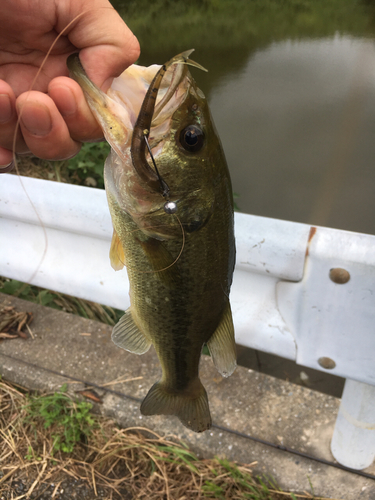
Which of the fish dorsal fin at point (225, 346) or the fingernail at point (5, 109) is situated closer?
the fingernail at point (5, 109)

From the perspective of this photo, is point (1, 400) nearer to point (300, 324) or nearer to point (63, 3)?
point (300, 324)

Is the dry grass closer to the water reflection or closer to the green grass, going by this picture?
the green grass

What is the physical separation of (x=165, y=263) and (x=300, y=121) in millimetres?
4768

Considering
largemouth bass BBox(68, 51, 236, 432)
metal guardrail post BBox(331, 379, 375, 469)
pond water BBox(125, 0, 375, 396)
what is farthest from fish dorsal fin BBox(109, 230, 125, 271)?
pond water BBox(125, 0, 375, 396)

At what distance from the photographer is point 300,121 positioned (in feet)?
16.6

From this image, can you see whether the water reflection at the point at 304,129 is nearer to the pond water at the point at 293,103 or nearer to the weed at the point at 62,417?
the pond water at the point at 293,103

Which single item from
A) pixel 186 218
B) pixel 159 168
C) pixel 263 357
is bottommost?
pixel 263 357

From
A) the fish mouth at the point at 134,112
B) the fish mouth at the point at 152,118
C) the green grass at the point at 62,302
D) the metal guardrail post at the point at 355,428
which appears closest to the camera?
the fish mouth at the point at 152,118

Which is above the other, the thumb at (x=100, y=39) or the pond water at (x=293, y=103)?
the thumb at (x=100, y=39)

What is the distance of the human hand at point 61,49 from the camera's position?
2.99 feet

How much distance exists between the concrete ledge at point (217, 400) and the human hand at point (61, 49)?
1645 mm

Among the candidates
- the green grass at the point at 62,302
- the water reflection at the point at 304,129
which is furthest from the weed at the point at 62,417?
the water reflection at the point at 304,129

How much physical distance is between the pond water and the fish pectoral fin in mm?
2187

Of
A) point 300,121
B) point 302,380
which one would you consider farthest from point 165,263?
point 300,121
